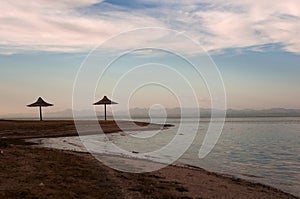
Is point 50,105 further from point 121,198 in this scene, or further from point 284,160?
point 121,198

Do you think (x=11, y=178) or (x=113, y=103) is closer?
(x=11, y=178)

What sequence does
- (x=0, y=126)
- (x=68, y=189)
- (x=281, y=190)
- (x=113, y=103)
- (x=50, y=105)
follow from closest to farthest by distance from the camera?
(x=68, y=189)
(x=281, y=190)
(x=0, y=126)
(x=50, y=105)
(x=113, y=103)

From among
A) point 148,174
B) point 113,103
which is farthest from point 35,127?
point 148,174

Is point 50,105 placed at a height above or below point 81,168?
above

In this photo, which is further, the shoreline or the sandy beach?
the shoreline

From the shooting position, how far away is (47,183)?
1108 cm

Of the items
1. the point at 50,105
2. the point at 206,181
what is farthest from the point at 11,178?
the point at 50,105

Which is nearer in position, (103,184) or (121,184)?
(103,184)

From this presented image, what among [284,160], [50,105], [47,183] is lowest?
[284,160]

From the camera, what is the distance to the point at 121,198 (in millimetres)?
10586

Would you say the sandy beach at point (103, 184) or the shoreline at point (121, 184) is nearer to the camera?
the sandy beach at point (103, 184)

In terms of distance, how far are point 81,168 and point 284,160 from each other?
16899 millimetres

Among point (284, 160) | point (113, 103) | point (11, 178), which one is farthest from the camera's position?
point (113, 103)

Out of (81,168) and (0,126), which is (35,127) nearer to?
(0,126)
